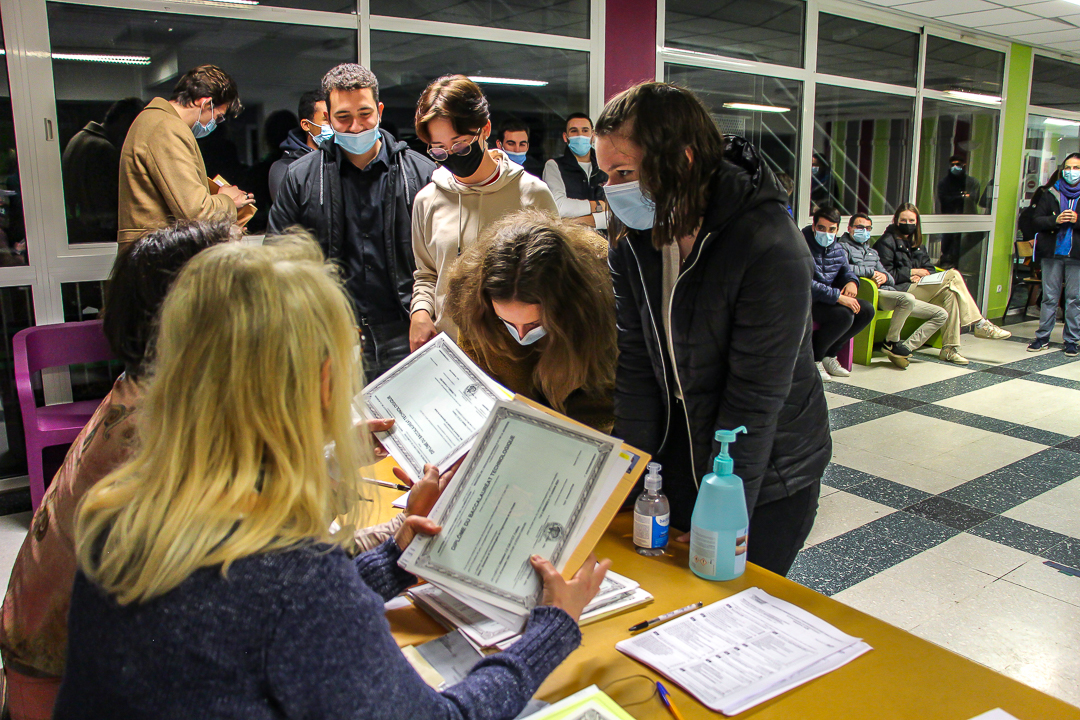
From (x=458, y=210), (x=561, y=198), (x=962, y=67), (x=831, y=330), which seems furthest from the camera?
(x=962, y=67)

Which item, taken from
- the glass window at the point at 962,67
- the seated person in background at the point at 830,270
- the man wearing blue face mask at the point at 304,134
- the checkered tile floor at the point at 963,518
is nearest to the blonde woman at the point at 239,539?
the checkered tile floor at the point at 963,518

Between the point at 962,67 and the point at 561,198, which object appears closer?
the point at 561,198

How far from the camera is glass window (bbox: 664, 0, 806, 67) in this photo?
212 inches

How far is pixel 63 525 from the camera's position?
1.12 meters

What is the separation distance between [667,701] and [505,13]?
446 centimetres

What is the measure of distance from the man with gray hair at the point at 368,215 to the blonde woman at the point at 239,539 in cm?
215

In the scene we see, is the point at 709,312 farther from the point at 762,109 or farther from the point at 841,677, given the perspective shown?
the point at 762,109

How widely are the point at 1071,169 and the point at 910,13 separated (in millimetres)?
2006

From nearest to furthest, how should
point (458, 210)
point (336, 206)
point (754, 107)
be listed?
point (458, 210)
point (336, 206)
point (754, 107)

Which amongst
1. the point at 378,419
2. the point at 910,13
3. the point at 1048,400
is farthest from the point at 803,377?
the point at 910,13

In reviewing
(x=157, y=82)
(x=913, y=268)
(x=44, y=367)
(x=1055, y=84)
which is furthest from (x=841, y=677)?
(x=1055, y=84)

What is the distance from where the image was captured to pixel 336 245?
2.98 m

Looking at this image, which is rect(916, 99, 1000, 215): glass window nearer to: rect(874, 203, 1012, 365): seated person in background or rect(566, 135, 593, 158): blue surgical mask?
rect(874, 203, 1012, 365): seated person in background

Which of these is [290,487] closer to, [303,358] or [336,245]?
[303,358]
